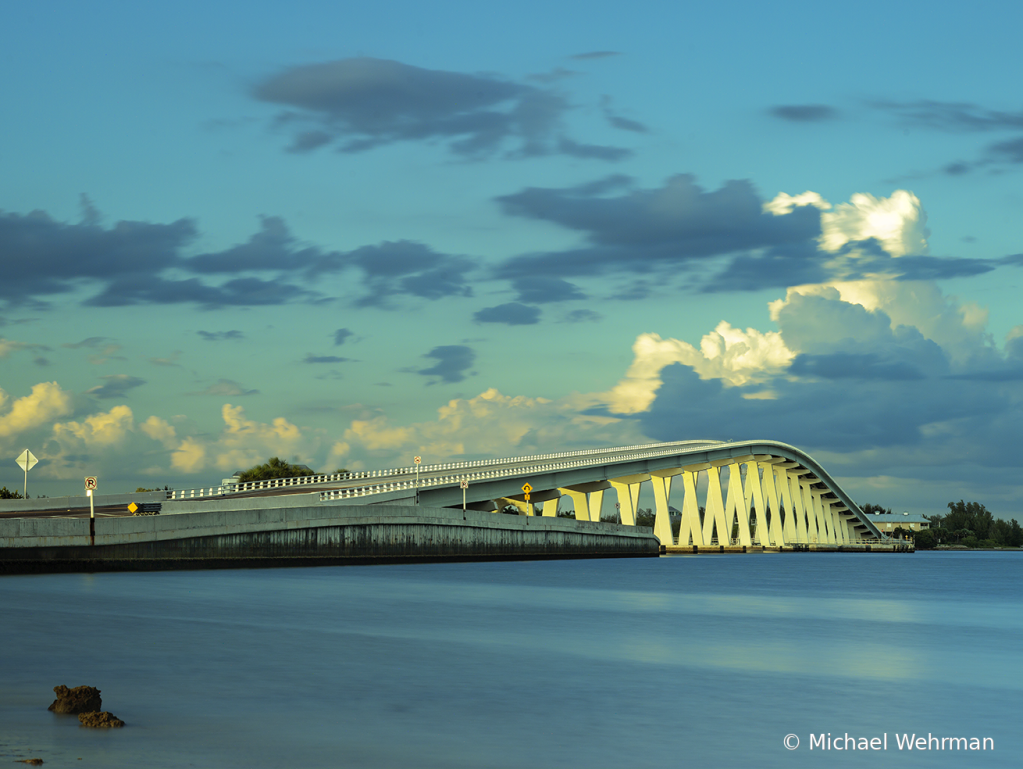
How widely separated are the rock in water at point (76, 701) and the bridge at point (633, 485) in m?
57.9

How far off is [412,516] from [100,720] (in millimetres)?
61764

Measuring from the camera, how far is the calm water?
1541 centimetres

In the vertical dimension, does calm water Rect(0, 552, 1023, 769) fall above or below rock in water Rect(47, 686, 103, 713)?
below

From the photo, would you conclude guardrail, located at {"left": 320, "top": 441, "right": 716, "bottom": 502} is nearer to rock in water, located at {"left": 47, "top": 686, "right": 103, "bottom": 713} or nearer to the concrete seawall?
the concrete seawall

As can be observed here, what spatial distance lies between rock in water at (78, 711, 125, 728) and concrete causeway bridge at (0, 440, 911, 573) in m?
36.9

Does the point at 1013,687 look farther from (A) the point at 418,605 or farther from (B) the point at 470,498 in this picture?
(B) the point at 470,498

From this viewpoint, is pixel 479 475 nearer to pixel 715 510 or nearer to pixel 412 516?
pixel 412 516

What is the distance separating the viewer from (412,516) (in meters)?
76.8

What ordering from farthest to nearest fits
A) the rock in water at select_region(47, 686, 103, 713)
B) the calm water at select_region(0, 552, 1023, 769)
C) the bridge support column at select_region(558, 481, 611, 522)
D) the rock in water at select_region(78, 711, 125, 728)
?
the bridge support column at select_region(558, 481, 611, 522) < the rock in water at select_region(47, 686, 103, 713) < the calm water at select_region(0, 552, 1023, 769) < the rock in water at select_region(78, 711, 125, 728)

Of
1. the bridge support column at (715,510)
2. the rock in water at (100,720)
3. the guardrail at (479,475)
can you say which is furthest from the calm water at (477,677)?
the bridge support column at (715,510)

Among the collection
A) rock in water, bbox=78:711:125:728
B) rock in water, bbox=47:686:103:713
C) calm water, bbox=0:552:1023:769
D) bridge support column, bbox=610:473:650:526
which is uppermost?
bridge support column, bbox=610:473:650:526

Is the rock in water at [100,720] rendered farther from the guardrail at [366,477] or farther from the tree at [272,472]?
the tree at [272,472]

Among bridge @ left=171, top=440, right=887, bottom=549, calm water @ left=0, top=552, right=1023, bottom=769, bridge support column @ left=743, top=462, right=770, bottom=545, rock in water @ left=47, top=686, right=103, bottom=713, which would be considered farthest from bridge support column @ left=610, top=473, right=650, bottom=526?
rock in water @ left=47, top=686, right=103, bottom=713

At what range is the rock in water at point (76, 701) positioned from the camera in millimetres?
15914
